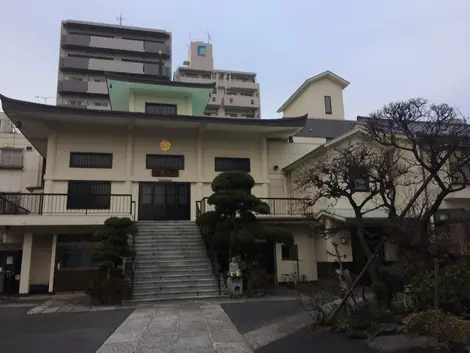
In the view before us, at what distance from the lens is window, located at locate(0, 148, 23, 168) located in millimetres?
20930

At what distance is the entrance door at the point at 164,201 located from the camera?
17.0 meters

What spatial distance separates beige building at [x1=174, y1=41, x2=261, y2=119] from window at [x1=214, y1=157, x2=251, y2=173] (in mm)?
39476

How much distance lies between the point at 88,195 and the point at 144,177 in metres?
2.60

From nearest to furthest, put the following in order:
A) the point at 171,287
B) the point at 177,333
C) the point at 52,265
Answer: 1. the point at 177,333
2. the point at 171,287
3. the point at 52,265

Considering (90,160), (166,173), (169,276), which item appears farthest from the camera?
(166,173)

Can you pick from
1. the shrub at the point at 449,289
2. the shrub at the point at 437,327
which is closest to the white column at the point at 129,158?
the shrub at the point at 449,289

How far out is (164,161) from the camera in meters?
17.5

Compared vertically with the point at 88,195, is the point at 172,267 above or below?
below

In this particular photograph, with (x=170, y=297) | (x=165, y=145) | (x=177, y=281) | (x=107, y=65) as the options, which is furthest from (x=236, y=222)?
(x=107, y=65)

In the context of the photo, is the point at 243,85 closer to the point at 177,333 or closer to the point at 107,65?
the point at 107,65

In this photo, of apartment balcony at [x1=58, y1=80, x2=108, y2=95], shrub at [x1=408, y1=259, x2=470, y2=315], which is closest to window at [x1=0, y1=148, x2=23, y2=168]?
shrub at [x1=408, y1=259, x2=470, y2=315]

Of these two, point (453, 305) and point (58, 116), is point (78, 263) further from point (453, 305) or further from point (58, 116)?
point (453, 305)

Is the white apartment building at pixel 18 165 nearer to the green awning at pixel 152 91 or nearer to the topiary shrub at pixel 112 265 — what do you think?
the green awning at pixel 152 91

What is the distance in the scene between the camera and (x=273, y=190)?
61.1 feet
